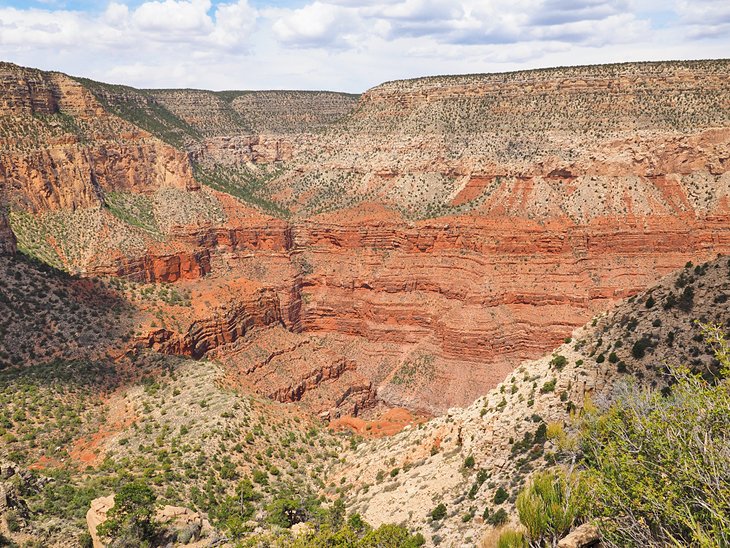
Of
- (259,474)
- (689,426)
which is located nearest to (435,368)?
(259,474)

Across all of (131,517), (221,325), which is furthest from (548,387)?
(221,325)

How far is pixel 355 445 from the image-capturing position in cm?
5019

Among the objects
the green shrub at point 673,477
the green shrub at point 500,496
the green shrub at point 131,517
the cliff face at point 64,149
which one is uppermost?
the cliff face at point 64,149

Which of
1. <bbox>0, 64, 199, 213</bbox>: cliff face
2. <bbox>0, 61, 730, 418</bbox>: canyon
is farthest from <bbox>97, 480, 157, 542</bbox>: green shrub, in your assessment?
<bbox>0, 64, 199, 213</bbox>: cliff face

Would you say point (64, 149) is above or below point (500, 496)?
above

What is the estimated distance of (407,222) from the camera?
85812 mm

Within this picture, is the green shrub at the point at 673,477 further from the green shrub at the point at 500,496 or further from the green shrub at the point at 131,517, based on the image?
the green shrub at the point at 131,517

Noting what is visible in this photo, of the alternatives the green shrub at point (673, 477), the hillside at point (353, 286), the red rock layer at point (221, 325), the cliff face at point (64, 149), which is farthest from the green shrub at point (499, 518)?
the cliff face at point (64, 149)

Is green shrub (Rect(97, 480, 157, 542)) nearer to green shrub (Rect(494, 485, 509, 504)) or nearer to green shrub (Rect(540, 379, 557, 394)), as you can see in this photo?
green shrub (Rect(494, 485, 509, 504))

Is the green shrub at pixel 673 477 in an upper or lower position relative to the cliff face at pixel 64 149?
lower

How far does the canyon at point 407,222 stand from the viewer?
221ft

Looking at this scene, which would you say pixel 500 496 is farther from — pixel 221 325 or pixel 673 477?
pixel 221 325

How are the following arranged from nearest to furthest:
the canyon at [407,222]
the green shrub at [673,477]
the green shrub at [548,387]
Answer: the green shrub at [673,477] → the green shrub at [548,387] → the canyon at [407,222]

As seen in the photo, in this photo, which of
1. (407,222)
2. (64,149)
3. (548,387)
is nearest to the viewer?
(548,387)
